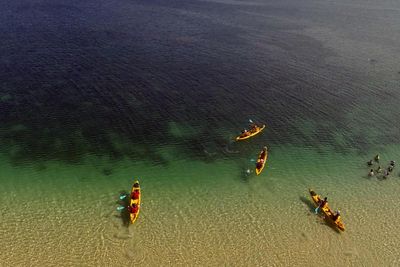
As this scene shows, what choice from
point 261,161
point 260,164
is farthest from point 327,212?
point 261,161

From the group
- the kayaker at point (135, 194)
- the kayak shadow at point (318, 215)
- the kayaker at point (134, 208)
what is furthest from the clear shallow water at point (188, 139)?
the kayaker at point (135, 194)

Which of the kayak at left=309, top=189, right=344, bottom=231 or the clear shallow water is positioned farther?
the kayak at left=309, top=189, right=344, bottom=231

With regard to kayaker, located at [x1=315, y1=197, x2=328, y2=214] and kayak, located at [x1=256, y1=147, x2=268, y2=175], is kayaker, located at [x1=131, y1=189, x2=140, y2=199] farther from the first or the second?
kayaker, located at [x1=315, y1=197, x2=328, y2=214]

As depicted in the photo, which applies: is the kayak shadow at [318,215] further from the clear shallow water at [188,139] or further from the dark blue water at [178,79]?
the dark blue water at [178,79]

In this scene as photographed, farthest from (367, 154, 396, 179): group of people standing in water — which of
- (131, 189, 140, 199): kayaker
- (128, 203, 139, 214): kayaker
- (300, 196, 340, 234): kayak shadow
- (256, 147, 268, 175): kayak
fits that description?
(128, 203, 139, 214): kayaker

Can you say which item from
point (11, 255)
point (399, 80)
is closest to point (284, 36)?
point (399, 80)

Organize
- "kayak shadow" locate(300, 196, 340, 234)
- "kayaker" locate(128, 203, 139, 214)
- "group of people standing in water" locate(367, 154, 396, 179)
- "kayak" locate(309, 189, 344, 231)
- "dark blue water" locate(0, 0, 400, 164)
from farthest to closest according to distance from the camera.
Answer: "dark blue water" locate(0, 0, 400, 164) → "group of people standing in water" locate(367, 154, 396, 179) → "kayak shadow" locate(300, 196, 340, 234) → "kayak" locate(309, 189, 344, 231) → "kayaker" locate(128, 203, 139, 214)

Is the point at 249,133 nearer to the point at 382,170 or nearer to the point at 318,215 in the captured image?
the point at 318,215

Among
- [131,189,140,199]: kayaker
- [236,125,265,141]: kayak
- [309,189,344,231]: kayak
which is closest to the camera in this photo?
[309,189,344,231]: kayak
